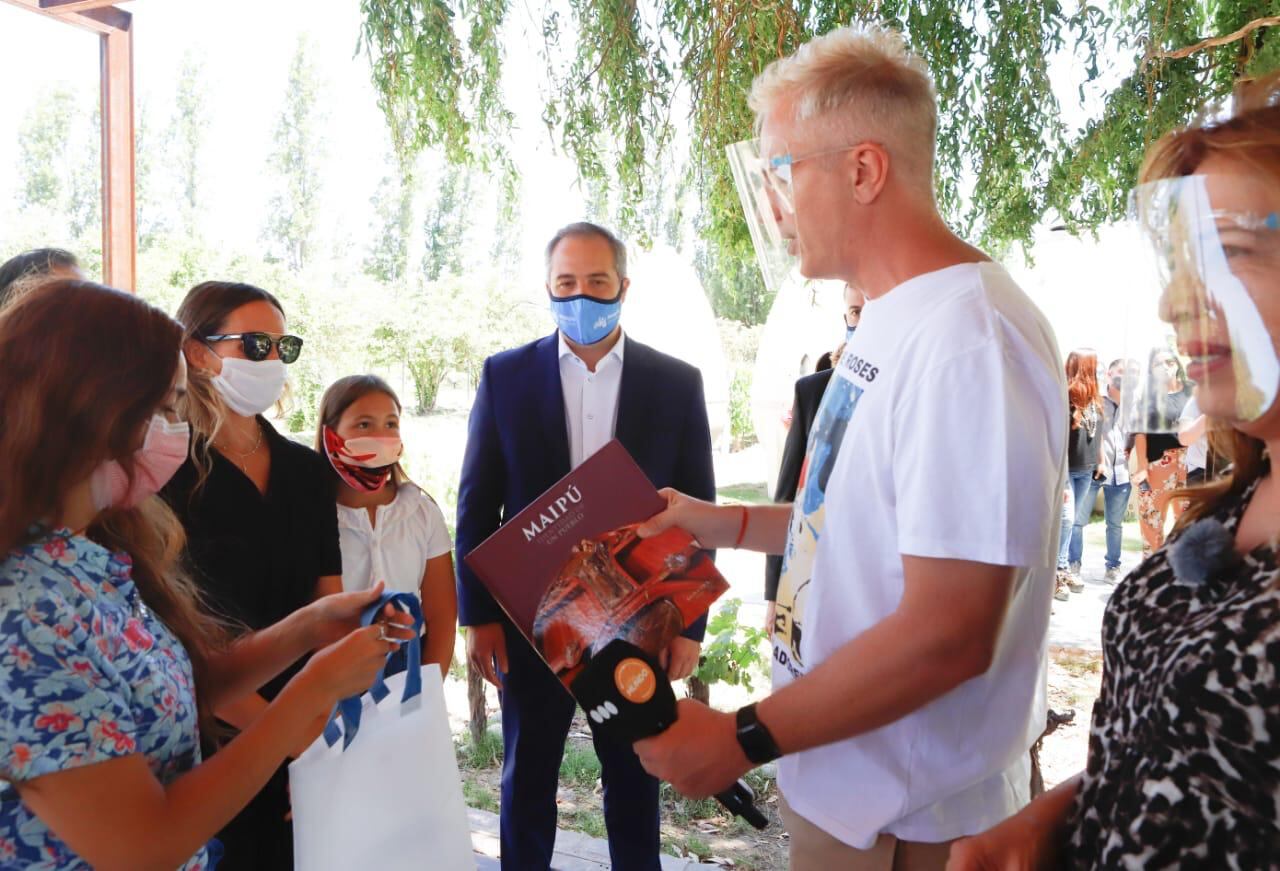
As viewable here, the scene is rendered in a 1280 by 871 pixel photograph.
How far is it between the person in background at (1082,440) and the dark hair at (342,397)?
245 inches

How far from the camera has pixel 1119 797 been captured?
1.11 m

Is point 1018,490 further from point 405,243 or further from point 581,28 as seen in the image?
point 405,243

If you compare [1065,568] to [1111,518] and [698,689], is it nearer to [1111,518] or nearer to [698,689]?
[1111,518]

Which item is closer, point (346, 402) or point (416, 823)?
point (416, 823)

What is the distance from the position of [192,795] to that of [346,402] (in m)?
1.91

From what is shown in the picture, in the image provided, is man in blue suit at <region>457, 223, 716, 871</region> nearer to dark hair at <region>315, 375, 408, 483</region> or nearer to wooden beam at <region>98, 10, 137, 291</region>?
dark hair at <region>315, 375, 408, 483</region>

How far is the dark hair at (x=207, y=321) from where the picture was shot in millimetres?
2574

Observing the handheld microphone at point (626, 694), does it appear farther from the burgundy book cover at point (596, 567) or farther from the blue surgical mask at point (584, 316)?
the blue surgical mask at point (584, 316)

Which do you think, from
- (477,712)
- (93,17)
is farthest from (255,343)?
(93,17)

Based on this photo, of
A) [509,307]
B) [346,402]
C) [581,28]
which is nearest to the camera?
[346,402]

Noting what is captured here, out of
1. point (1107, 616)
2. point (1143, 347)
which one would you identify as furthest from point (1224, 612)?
point (1143, 347)

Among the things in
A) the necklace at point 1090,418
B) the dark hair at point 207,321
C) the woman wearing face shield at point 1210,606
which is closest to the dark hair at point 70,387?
the dark hair at point 207,321

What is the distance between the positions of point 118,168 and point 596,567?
17.6 feet

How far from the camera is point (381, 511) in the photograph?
310 cm
